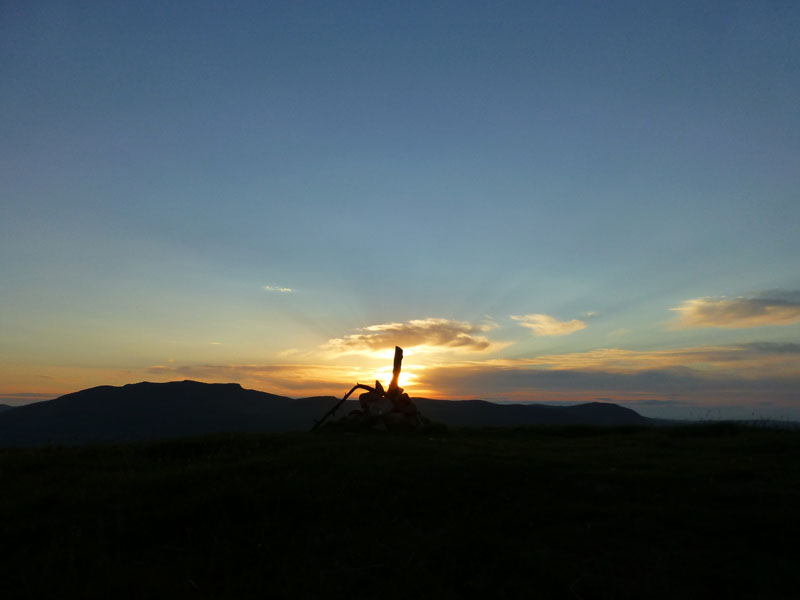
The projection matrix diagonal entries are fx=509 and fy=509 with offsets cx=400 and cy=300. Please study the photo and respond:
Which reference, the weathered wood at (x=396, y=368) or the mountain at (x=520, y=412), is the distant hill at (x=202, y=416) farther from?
the weathered wood at (x=396, y=368)

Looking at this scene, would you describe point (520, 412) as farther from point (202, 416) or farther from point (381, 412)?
point (381, 412)

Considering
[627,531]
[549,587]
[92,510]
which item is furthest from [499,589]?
[92,510]

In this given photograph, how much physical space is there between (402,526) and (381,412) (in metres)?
16.0

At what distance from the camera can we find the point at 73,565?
8523 mm

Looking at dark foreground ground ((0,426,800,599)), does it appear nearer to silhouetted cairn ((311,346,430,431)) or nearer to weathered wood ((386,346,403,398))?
silhouetted cairn ((311,346,430,431))

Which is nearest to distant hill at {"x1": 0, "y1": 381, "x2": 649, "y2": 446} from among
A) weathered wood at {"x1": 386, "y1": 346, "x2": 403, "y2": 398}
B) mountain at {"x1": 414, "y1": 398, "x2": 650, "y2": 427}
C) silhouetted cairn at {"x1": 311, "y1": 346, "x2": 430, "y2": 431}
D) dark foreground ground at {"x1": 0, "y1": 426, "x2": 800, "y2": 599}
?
mountain at {"x1": 414, "y1": 398, "x2": 650, "y2": 427}

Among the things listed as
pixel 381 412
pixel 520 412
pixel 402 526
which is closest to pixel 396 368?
pixel 381 412

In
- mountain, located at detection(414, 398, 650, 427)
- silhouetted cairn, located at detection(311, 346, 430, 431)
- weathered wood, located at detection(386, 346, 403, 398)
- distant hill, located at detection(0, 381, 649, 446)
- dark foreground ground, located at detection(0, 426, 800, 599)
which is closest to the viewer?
dark foreground ground, located at detection(0, 426, 800, 599)

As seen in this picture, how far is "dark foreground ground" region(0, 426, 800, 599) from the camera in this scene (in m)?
8.02

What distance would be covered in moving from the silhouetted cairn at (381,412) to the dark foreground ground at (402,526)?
929cm

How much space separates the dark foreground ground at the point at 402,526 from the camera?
8.02m

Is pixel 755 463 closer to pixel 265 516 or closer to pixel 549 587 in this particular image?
pixel 549 587

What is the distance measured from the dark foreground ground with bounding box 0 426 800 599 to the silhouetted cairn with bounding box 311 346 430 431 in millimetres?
9287

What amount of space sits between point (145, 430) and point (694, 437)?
182149 millimetres
